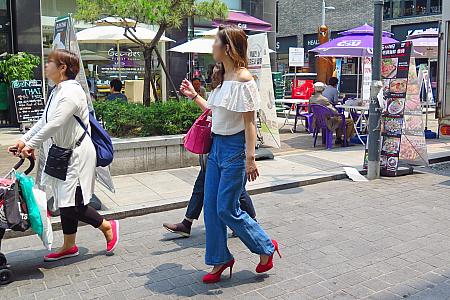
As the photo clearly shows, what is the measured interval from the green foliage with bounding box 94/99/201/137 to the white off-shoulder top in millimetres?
4443

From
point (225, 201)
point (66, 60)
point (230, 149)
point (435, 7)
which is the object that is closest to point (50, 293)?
point (225, 201)

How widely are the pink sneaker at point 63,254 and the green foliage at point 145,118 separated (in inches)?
142

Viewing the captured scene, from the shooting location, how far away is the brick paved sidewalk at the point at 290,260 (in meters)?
3.87

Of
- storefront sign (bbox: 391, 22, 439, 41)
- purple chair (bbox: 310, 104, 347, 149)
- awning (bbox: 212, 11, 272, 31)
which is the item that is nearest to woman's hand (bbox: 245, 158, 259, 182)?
purple chair (bbox: 310, 104, 347, 149)

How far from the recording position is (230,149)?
377cm

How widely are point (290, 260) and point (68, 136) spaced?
2.22 meters

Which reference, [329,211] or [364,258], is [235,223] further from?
[329,211]

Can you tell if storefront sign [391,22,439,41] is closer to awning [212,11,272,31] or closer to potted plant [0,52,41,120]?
awning [212,11,272,31]

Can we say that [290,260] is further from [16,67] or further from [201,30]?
[201,30]

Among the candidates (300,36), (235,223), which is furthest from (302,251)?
(300,36)

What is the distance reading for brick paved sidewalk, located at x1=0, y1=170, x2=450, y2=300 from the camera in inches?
152

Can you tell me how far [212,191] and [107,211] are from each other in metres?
2.38

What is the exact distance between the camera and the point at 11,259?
465 cm

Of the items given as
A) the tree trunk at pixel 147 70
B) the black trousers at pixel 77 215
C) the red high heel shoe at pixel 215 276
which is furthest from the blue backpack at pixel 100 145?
the tree trunk at pixel 147 70
